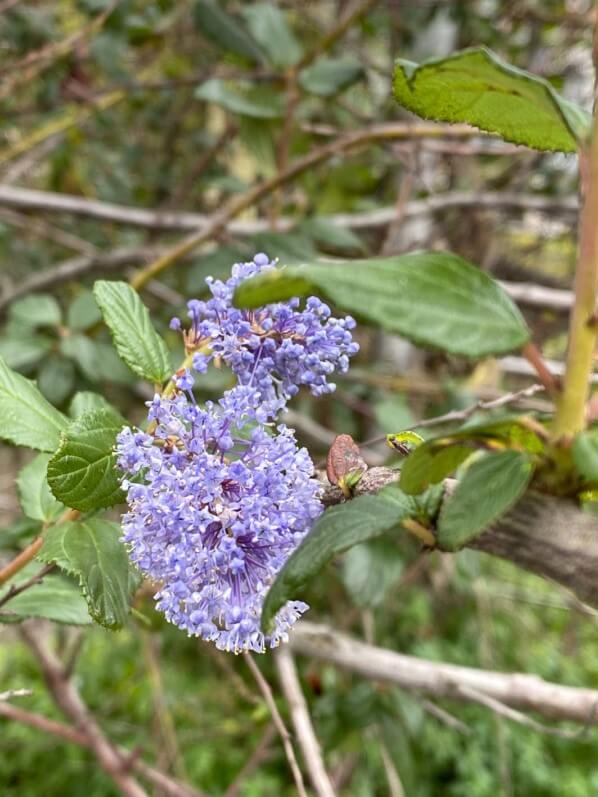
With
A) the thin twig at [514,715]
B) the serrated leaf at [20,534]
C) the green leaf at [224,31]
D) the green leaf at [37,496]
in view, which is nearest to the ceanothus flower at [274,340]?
the green leaf at [37,496]

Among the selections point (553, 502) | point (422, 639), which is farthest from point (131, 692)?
point (553, 502)

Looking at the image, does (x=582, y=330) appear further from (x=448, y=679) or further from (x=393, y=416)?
(x=393, y=416)

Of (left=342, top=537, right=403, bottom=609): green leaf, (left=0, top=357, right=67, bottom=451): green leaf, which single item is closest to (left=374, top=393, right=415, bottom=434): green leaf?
(left=342, top=537, right=403, bottom=609): green leaf

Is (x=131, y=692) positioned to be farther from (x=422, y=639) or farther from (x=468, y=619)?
(x=468, y=619)

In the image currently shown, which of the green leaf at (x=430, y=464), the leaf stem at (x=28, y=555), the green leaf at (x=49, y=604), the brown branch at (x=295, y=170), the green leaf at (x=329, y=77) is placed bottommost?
the green leaf at (x=49, y=604)

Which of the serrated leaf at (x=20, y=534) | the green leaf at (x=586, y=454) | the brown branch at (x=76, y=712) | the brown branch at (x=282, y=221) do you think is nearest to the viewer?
the green leaf at (x=586, y=454)

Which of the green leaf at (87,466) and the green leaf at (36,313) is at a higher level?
the green leaf at (87,466)

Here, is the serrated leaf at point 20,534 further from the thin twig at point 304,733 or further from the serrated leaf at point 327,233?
the serrated leaf at point 327,233
